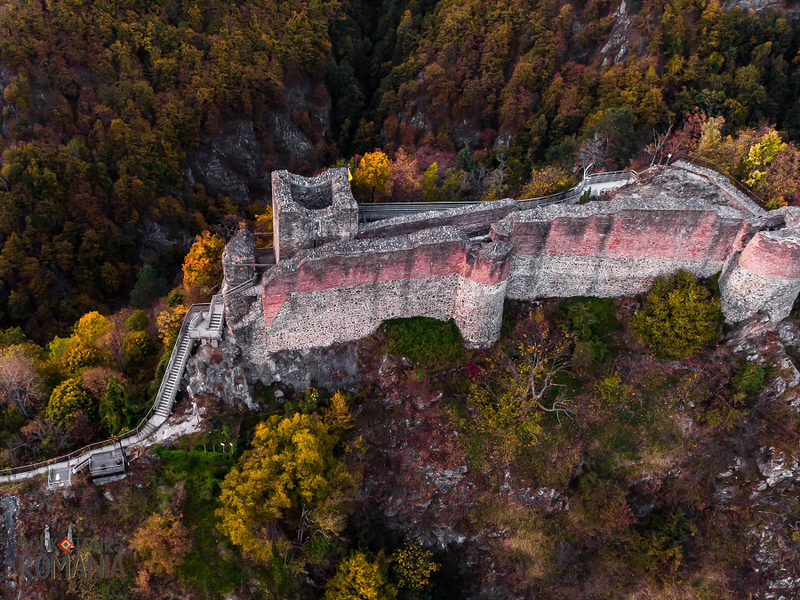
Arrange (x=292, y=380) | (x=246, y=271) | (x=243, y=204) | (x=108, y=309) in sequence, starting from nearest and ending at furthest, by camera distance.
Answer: (x=246, y=271)
(x=292, y=380)
(x=108, y=309)
(x=243, y=204)

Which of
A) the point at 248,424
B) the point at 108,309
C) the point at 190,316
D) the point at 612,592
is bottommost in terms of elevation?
the point at 612,592

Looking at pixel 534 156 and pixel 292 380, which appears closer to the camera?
pixel 292 380

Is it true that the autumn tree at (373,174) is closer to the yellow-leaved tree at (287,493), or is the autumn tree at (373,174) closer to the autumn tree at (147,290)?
the yellow-leaved tree at (287,493)

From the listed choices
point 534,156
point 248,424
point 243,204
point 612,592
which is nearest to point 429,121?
point 534,156

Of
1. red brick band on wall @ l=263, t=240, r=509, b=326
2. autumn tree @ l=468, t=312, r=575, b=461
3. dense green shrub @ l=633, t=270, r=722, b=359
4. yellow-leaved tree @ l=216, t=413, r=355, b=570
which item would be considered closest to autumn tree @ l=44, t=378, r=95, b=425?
yellow-leaved tree @ l=216, t=413, r=355, b=570

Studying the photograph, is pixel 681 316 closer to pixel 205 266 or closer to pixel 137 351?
pixel 205 266

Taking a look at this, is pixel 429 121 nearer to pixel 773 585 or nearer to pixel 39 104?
pixel 39 104

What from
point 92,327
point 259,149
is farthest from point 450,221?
point 259,149
